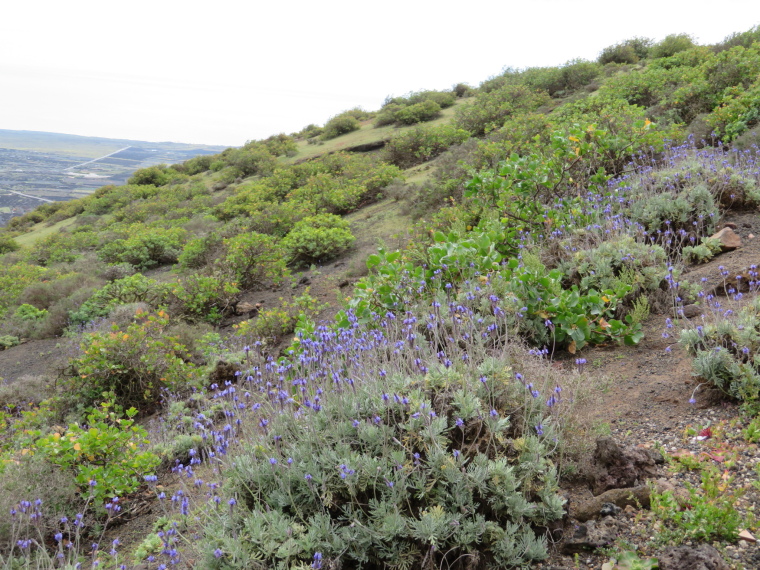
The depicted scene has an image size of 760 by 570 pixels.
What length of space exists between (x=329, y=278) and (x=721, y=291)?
5743mm

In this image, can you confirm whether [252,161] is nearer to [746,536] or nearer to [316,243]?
[316,243]

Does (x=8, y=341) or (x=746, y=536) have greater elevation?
(x=746, y=536)

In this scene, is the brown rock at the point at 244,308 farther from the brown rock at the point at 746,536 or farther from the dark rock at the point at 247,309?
the brown rock at the point at 746,536

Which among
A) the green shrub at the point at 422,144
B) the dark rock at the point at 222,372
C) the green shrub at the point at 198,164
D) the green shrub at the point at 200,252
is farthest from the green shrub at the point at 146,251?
the green shrub at the point at 198,164

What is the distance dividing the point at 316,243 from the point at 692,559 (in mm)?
8541

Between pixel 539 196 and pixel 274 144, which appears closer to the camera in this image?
pixel 539 196

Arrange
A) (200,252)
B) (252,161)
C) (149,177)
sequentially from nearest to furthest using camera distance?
(200,252)
(252,161)
(149,177)

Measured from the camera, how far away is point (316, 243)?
32.0ft

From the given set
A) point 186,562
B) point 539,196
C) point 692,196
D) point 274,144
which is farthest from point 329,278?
point 274,144

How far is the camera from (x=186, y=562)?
2.24 meters

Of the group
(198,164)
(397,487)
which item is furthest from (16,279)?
(198,164)

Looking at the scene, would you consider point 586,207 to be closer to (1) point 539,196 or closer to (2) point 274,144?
(1) point 539,196

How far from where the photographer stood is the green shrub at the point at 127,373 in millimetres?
5457

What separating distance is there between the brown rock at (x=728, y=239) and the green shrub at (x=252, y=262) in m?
6.74
